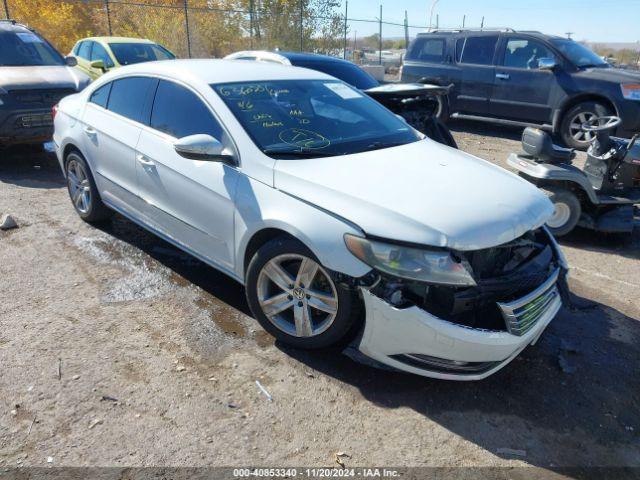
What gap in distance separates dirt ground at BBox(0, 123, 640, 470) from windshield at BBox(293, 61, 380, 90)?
497 centimetres

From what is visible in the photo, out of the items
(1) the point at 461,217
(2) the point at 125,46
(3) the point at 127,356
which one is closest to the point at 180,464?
(3) the point at 127,356

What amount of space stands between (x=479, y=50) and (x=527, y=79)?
4.29ft

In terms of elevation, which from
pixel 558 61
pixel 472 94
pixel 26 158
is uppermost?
pixel 558 61

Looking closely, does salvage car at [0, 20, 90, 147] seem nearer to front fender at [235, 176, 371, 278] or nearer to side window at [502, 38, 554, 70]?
front fender at [235, 176, 371, 278]

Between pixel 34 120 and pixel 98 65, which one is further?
pixel 98 65

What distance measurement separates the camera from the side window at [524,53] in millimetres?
9719

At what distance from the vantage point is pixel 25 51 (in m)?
7.93

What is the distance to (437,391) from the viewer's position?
9.73ft

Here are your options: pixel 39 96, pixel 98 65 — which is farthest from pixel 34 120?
pixel 98 65

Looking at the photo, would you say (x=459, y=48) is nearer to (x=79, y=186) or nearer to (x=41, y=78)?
(x=41, y=78)

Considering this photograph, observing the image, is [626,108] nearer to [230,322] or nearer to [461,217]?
[461,217]

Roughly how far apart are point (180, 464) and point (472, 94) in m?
9.88

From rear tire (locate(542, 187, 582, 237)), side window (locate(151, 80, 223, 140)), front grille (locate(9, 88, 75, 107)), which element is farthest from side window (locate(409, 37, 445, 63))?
side window (locate(151, 80, 223, 140))

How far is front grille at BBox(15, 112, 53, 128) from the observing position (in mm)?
6790
